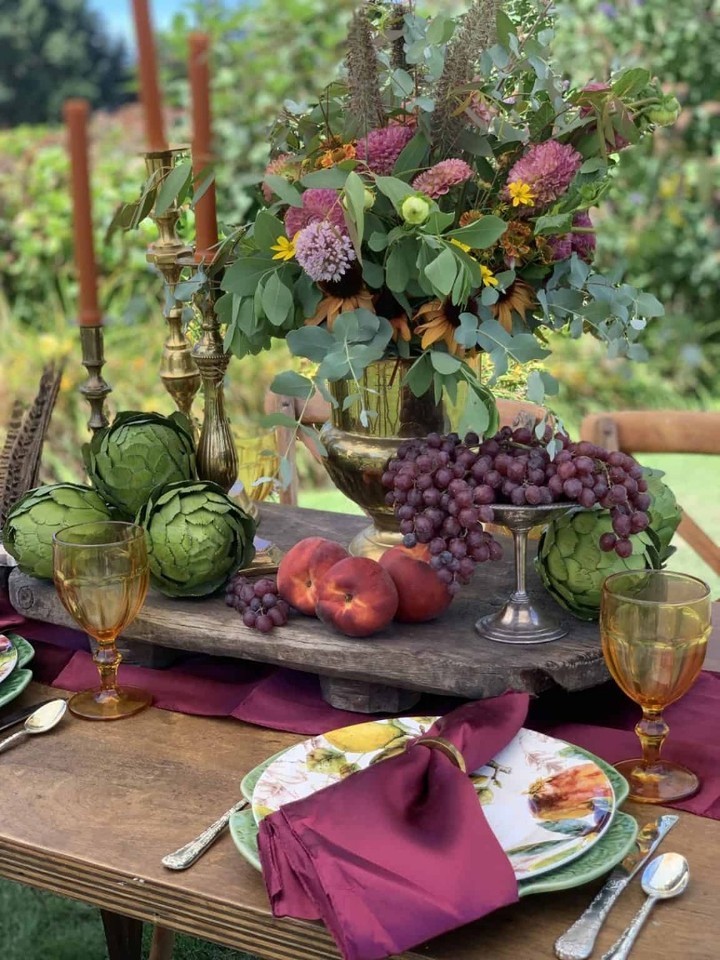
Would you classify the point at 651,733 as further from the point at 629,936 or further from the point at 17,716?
the point at 17,716

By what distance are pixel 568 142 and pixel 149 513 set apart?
21.6 inches

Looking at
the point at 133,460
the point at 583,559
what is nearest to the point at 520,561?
the point at 583,559

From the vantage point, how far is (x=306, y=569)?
118 centimetres

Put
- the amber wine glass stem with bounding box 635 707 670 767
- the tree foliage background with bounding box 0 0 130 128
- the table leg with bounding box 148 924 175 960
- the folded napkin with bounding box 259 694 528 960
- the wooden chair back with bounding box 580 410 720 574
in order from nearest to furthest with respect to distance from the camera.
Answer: the folded napkin with bounding box 259 694 528 960
the amber wine glass stem with bounding box 635 707 670 767
the table leg with bounding box 148 924 175 960
the wooden chair back with bounding box 580 410 720 574
the tree foliage background with bounding box 0 0 130 128

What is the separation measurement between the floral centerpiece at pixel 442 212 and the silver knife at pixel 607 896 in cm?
36

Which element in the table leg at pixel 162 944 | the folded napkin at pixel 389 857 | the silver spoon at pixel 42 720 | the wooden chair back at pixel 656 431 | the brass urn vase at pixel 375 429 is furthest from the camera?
the wooden chair back at pixel 656 431

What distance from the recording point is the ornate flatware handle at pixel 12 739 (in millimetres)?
1078

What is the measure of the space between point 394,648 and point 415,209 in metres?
0.39

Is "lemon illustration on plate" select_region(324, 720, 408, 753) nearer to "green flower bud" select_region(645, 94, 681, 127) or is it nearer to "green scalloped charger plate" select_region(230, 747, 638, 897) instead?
"green scalloped charger plate" select_region(230, 747, 638, 897)

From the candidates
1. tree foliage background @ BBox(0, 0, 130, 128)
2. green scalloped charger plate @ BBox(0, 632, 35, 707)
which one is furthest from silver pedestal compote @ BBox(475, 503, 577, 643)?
tree foliage background @ BBox(0, 0, 130, 128)

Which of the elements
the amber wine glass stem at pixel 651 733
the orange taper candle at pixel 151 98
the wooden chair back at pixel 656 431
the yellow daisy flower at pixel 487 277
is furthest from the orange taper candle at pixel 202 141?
the wooden chair back at pixel 656 431

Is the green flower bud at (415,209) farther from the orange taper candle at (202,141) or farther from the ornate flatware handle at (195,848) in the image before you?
the ornate flatware handle at (195,848)

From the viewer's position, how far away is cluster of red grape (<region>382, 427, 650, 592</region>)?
1.04 metres

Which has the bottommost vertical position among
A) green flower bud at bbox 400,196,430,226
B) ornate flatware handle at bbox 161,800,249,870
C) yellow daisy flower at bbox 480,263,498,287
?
ornate flatware handle at bbox 161,800,249,870
